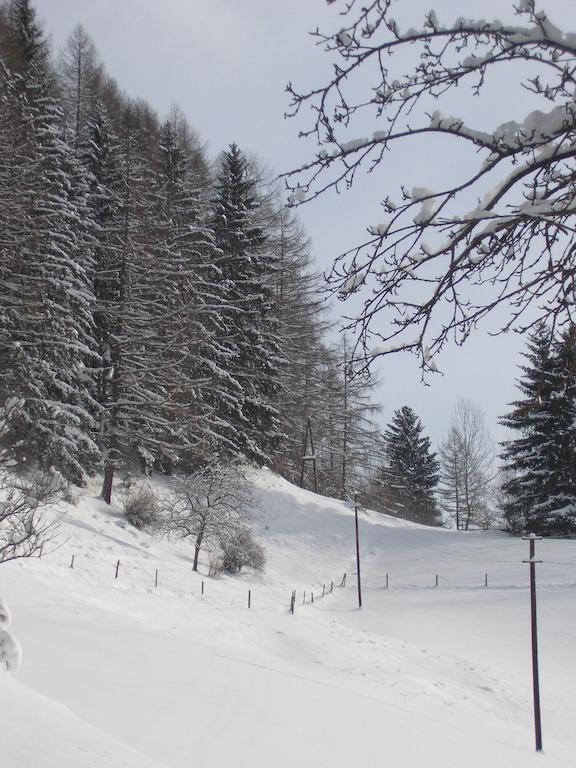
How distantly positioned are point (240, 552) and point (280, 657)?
9.34 meters

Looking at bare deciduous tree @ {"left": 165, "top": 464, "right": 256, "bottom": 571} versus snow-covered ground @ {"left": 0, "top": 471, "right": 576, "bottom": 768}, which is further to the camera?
bare deciduous tree @ {"left": 165, "top": 464, "right": 256, "bottom": 571}

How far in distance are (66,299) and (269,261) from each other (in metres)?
14.9

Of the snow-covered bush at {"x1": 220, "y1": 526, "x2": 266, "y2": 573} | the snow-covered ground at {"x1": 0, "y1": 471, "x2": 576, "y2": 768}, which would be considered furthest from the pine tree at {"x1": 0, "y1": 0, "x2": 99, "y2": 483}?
the snow-covered bush at {"x1": 220, "y1": 526, "x2": 266, "y2": 573}

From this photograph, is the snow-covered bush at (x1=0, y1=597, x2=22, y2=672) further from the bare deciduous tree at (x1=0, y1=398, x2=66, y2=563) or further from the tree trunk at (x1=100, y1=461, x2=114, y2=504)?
the tree trunk at (x1=100, y1=461, x2=114, y2=504)

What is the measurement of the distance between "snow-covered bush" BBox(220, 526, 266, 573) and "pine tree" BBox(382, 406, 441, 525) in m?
26.5

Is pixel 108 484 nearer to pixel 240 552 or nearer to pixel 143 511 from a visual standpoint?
pixel 143 511

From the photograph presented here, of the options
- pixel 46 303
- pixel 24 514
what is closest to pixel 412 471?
pixel 46 303

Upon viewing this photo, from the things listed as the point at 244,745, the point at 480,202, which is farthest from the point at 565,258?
the point at 244,745

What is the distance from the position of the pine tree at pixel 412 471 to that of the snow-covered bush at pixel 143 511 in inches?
1145

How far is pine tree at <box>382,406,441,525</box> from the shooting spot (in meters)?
48.3

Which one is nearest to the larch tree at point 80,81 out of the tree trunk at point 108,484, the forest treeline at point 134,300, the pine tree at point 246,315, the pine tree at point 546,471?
the forest treeline at point 134,300

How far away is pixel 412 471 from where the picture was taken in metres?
49.5

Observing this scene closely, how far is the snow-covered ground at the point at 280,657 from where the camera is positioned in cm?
584

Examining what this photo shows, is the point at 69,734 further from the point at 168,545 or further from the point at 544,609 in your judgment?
the point at 544,609
